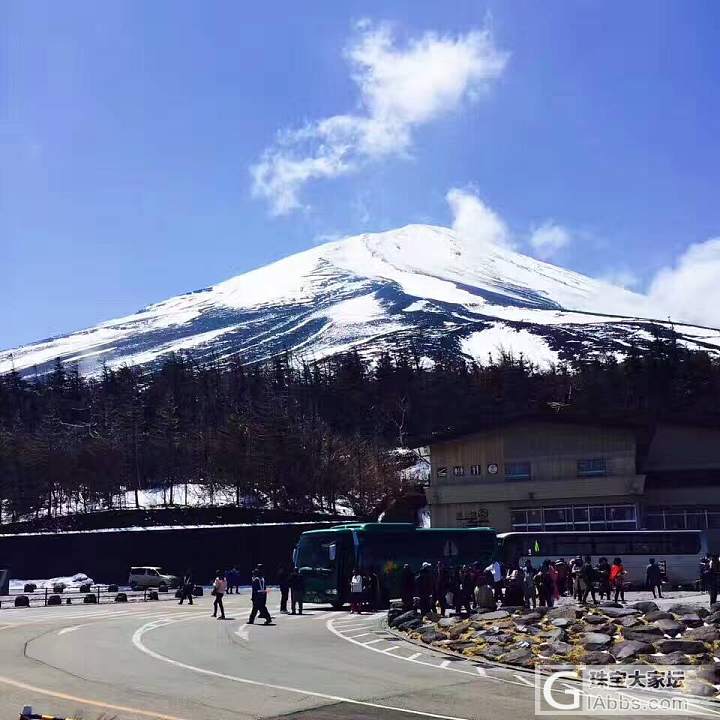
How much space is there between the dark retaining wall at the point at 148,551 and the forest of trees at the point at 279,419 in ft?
41.3

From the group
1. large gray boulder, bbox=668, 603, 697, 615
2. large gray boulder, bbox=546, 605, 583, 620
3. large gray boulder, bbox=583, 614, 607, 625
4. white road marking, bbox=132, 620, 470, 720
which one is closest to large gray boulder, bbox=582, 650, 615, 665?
large gray boulder, bbox=583, 614, 607, 625

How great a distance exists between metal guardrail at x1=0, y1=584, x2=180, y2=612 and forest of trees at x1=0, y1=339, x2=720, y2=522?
20.4m

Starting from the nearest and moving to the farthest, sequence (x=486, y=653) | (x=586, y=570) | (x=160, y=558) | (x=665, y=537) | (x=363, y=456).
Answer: (x=486, y=653), (x=586, y=570), (x=665, y=537), (x=160, y=558), (x=363, y=456)

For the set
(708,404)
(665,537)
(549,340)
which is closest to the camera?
(665,537)

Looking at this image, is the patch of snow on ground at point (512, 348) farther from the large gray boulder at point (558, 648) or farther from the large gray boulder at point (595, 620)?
the large gray boulder at point (558, 648)

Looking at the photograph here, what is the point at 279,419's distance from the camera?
240ft

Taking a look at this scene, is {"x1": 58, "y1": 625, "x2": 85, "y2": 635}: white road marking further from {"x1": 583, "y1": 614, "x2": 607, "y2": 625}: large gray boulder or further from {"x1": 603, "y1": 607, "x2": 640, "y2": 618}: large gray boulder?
{"x1": 603, "y1": 607, "x2": 640, "y2": 618}: large gray boulder

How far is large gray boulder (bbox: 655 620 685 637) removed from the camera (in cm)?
1611

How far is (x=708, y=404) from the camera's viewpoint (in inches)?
3228

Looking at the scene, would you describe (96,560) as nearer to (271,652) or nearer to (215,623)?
(215,623)

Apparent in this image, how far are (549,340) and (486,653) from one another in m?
184

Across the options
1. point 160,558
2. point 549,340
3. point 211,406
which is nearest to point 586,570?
point 160,558

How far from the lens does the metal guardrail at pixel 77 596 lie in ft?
120

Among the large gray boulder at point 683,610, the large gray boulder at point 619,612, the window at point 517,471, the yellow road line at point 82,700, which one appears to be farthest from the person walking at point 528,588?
the window at point 517,471
